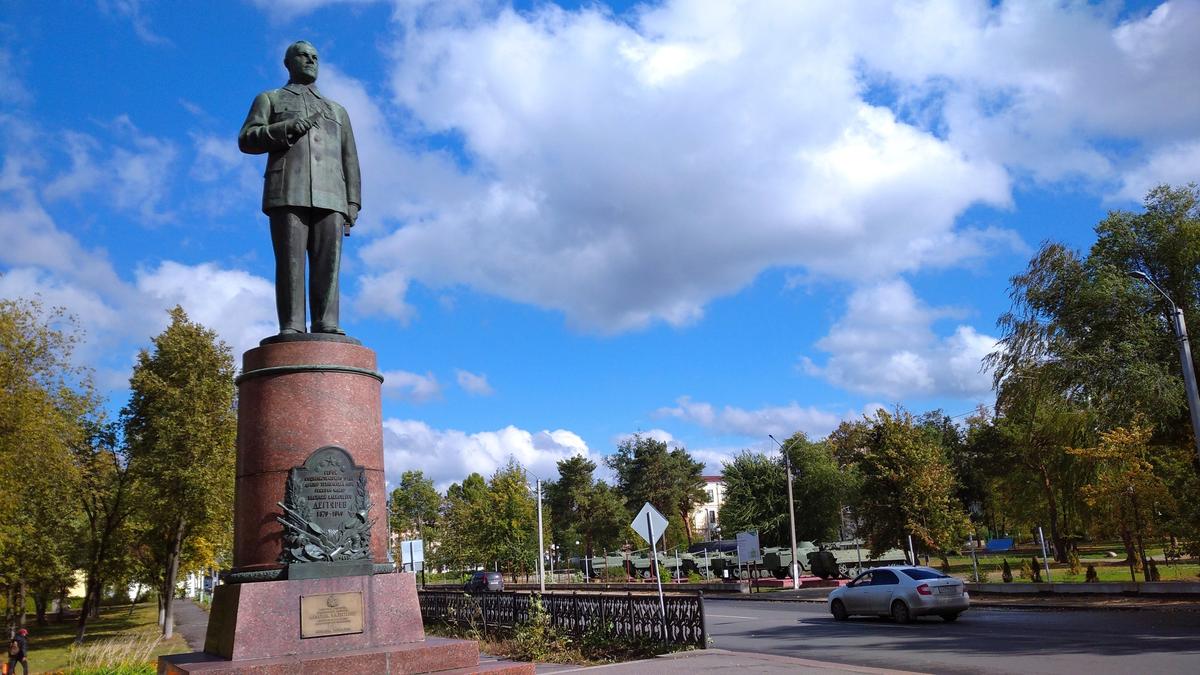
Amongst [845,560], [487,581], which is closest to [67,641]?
[487,581]

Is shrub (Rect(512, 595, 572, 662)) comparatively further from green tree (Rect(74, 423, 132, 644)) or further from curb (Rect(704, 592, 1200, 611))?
green tree (Rect(74, 423, 132, 644))

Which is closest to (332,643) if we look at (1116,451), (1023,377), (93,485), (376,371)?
(376,371)

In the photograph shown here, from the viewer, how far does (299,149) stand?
954 centimetres

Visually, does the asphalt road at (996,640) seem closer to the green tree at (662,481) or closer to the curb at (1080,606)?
the curb at (1080,606)

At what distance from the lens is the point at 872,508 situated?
33.3m

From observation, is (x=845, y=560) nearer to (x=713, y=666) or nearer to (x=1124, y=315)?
(x=1124, y=315)

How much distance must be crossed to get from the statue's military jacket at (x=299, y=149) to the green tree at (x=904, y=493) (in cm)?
2726

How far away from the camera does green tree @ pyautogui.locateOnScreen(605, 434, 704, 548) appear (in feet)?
247

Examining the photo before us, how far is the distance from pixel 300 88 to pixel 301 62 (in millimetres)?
292

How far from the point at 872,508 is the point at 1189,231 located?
49.0 ft

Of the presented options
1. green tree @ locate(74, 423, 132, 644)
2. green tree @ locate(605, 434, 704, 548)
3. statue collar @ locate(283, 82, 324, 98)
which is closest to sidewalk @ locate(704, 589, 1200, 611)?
statue collar @ locate(283, 82, 324, 98)

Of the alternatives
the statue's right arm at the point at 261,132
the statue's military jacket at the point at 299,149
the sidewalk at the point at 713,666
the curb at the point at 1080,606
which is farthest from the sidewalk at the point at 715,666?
the curb at the point at 1080,606

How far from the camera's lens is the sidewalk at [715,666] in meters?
11.0

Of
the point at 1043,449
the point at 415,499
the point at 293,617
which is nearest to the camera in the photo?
the point at 293,617
